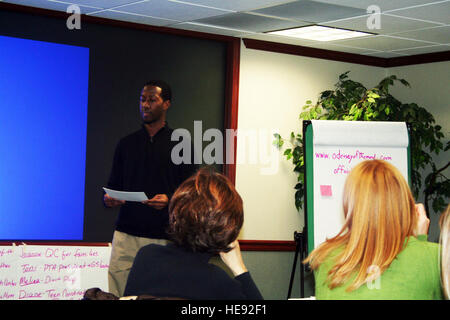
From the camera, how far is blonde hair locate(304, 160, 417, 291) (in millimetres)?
2127

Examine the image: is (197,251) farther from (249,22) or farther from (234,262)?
(249,22)

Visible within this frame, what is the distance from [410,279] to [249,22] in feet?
11.1

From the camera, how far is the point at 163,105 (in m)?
4.61

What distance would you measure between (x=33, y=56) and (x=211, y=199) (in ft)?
10.5

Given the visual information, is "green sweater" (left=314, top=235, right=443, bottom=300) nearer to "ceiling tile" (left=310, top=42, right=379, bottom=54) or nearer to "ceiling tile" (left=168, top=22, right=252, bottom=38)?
"ceiling tile" (left=168, top=22, right=252, bottom=38)

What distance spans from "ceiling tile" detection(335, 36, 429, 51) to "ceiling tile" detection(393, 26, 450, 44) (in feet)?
0.48

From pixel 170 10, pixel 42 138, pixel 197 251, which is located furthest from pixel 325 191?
pixel 197 251

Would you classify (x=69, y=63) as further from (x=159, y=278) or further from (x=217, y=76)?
(x=159, y=278)

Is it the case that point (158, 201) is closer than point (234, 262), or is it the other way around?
point (234, 262)

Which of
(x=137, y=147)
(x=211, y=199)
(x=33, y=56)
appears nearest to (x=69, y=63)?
(x=33, y=56)

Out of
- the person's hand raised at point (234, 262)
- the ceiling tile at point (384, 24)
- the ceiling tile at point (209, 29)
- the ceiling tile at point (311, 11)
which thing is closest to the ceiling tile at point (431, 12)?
the ceiling tile at point (384, 24)

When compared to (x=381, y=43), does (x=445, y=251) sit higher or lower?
lower

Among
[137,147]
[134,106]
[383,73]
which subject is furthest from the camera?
[383,73]

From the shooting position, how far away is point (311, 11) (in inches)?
188
